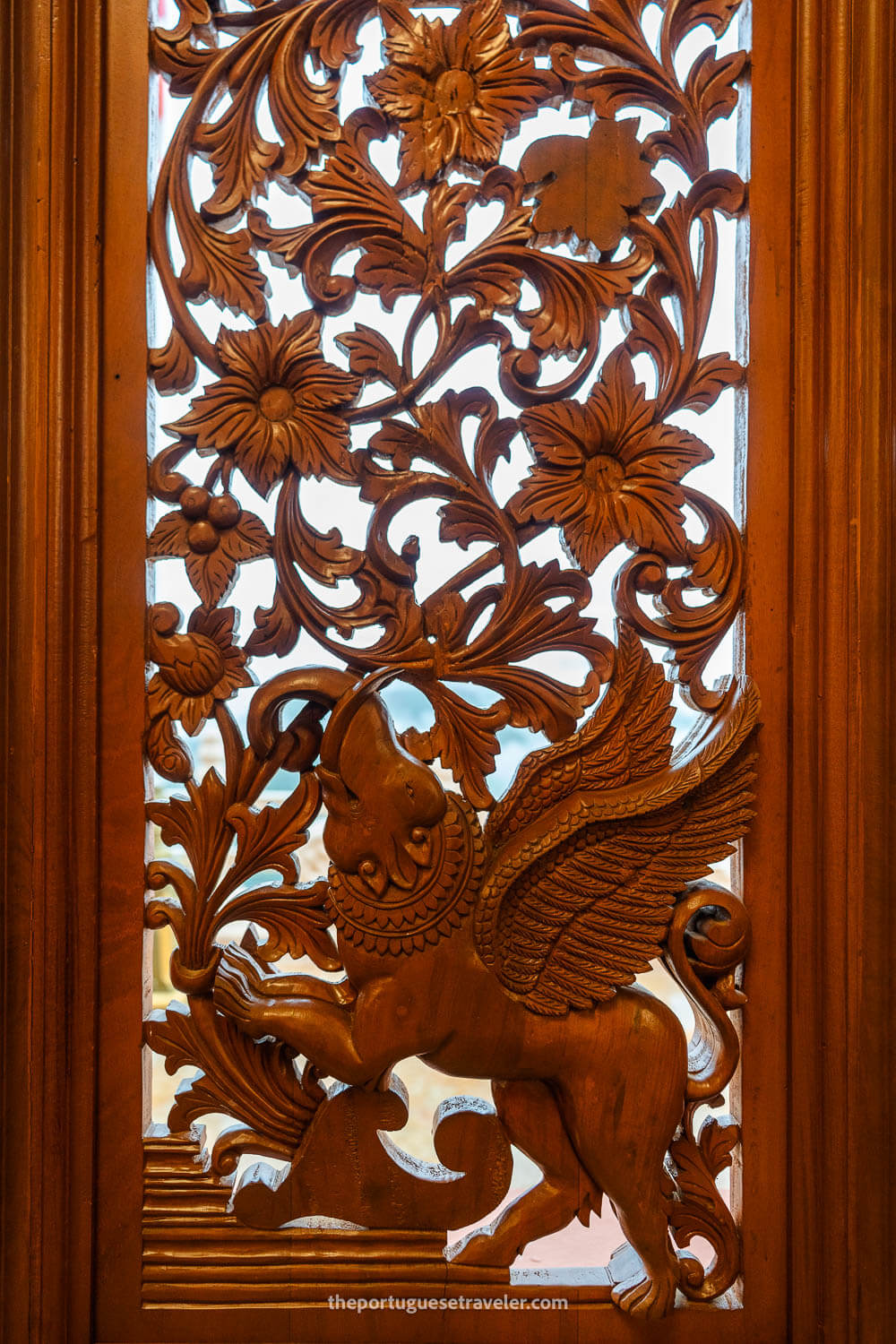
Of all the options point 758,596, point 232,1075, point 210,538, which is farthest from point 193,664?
point 758,596

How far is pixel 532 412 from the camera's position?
0.81 metres

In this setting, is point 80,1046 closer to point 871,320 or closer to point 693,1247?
point 693,1247

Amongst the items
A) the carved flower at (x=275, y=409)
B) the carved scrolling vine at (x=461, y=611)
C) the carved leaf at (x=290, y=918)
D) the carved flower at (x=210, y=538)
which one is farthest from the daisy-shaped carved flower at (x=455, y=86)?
the carved leaf at (x=290, y=918)

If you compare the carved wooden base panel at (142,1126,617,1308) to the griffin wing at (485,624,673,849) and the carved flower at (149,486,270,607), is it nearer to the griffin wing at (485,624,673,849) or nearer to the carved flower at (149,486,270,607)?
the griffin wing at (485,624,673,849)

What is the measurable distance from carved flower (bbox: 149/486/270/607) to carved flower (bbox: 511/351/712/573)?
227 millimetres

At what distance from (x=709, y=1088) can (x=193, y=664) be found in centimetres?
56

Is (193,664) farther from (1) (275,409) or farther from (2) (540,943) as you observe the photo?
(2) (540,943)

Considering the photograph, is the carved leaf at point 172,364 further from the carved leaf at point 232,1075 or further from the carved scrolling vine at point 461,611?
the carved leaf at point 232,1075

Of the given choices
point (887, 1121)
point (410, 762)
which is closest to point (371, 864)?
point (410, 762)

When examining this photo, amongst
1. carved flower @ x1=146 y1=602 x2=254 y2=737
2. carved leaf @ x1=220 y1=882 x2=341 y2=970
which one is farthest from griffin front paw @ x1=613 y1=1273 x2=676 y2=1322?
carved flower @ x1=146 y1=602 x2=254 y2=737

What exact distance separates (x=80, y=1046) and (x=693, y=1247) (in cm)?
60

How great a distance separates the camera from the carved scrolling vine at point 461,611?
0.78m

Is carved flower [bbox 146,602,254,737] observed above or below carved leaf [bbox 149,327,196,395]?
below

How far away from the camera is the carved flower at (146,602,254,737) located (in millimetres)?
798
